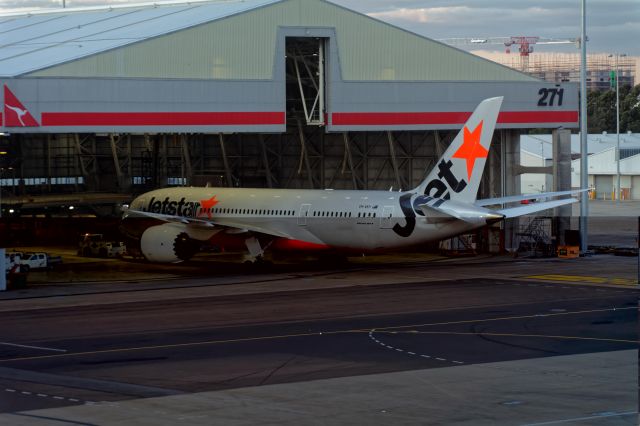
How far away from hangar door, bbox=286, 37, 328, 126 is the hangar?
127 millimetres

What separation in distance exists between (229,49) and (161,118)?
6.16 m

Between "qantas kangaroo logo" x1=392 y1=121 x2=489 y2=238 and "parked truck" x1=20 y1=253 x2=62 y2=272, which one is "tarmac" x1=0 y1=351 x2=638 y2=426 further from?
"parked truck" x1=20 y1=253 x2=62 y2=272

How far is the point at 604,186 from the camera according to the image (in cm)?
14388

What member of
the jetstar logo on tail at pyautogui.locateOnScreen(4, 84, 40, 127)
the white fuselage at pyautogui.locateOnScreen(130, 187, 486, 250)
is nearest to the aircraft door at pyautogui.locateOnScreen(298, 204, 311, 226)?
the white fuselage at pyautogui.locateOnScreen(130, 187, 486, 250)

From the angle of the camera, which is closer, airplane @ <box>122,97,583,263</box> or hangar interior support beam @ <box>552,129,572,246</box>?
airplane @ <box>122,97,583,263</box>

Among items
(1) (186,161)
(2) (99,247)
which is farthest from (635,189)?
(2) (99,247)

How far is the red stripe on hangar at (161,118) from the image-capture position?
53750 millimetres

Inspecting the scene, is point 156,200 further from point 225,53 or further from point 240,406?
point 240,406

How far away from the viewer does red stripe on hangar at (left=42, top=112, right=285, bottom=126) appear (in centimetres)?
5375

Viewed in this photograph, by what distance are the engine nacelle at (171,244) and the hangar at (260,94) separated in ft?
16.8

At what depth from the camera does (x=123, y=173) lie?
83.8 metres

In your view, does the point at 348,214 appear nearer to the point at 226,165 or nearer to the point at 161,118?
the point at 161,118

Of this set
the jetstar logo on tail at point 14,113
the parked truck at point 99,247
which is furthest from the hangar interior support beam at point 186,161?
the jetstar logo on tail at point 14,113

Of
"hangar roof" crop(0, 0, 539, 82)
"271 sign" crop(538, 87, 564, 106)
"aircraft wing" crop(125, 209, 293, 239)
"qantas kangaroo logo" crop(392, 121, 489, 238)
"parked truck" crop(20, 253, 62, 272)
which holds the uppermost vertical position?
"hangar roof" crop(0, 0, 539, 82)
